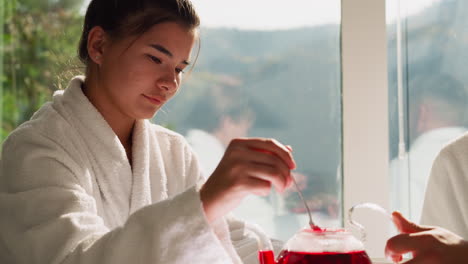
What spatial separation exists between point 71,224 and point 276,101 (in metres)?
1.04

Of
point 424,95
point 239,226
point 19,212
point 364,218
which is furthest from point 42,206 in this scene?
point 424,95

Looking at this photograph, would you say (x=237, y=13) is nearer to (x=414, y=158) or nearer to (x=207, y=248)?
(x=414, y=158)

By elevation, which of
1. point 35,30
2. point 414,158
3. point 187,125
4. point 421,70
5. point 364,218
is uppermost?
point 35,30

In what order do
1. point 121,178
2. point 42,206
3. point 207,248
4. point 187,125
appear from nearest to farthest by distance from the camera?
point 207,248 → point 42,206 → point 121,178 → point 187,125

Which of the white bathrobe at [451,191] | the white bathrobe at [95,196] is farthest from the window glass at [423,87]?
→ the white bathrobe at [95,196]

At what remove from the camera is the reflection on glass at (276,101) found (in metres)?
1.89

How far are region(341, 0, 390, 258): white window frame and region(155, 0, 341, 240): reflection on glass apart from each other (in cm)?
6

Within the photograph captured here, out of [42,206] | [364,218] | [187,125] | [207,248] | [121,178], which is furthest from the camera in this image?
[187,125]

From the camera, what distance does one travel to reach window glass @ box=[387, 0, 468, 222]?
182 cm

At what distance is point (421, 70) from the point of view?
1839 millimetres

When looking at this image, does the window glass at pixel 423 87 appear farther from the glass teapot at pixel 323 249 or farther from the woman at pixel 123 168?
the glass teapot at pixel 323 249

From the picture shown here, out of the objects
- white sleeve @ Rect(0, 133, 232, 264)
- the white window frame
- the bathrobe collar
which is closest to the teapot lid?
white sleeve @ Rect(0, 133, 232, 264)

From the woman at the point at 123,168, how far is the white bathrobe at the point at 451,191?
0.45 meters

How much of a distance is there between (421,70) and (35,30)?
1258mm
